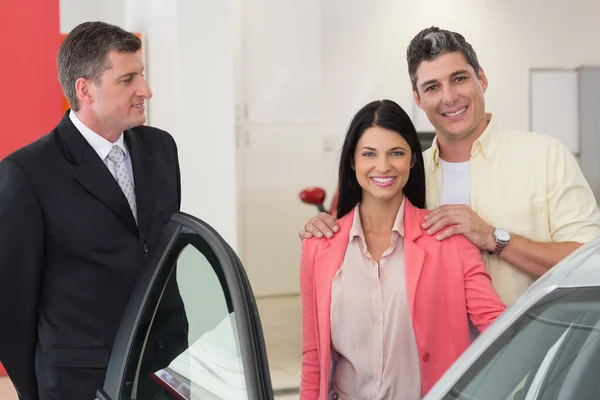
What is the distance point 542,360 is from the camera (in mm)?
1372

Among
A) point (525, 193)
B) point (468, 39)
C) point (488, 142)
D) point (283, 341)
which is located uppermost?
point (468, 39)

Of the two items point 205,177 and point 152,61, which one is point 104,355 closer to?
point 205,177

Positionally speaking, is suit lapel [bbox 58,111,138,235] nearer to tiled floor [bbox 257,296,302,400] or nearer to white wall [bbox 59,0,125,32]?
tiled floor [bbox 257,296,302,400]

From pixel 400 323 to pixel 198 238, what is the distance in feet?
2.02

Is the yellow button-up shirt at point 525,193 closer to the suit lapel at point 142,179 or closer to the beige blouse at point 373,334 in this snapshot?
the beige blouse at point 373,334

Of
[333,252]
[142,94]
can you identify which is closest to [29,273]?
[142,94]

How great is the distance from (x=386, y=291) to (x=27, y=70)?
3830mm

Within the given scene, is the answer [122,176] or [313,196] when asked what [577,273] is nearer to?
[122,176]

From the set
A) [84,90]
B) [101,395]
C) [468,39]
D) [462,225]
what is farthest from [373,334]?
[468,39]

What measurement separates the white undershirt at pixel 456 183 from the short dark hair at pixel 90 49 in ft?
2.75

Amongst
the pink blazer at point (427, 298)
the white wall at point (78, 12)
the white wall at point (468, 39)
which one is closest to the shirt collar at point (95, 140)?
the pink blazer at point (427, 298)

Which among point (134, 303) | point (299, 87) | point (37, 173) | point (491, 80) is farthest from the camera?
point (491, 80)

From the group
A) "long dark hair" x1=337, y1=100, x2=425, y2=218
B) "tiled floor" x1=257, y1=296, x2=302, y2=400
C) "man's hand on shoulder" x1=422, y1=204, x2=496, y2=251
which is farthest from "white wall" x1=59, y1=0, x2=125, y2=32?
"man's hand on shoulder" x1=422, y1=204, x2=496, y2=251

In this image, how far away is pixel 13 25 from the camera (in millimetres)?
5332
